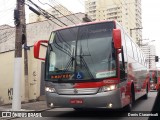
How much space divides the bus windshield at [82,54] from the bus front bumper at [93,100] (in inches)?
22.1

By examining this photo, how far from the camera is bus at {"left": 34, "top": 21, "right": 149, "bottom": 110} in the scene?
9086mm

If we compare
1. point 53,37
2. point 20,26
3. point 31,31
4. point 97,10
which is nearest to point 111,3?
point 97,10

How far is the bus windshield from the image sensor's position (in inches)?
368

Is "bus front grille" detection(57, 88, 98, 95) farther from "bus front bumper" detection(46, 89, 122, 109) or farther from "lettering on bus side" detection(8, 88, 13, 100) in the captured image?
"lettering on bus side" detection(8, 88, 13, 100)

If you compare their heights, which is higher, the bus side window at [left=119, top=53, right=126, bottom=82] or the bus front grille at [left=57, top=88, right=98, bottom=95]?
the bus side window at [left=119, top=53, right=126, bottom=82]

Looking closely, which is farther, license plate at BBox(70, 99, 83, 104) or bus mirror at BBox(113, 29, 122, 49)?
license plate at BBox(70, 99, 83, 104)

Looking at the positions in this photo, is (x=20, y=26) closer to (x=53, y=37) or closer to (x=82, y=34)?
(x=53, y=37)

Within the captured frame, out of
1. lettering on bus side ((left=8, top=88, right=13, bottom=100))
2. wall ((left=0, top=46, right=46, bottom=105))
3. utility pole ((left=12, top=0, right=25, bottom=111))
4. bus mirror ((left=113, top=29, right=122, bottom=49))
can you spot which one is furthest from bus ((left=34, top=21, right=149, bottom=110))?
lettering on bus side ((left=8, top=88, right=13, bottom=100))

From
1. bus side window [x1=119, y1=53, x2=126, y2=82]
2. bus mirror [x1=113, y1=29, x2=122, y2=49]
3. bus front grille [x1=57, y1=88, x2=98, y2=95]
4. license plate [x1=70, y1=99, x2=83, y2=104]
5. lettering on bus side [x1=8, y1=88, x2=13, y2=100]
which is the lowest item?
lettering on bus side [x1=8, y1=88, x2=13, y2=100]

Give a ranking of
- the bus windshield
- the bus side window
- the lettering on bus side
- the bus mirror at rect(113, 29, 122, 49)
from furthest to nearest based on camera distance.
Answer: the lettering on bus side < the bus side window < the bus windshield < the bus mirror at rect(113, 29, 122, 49)

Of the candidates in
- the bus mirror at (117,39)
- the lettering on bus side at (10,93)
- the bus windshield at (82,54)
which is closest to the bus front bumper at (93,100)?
the bus windshield at (82,54)

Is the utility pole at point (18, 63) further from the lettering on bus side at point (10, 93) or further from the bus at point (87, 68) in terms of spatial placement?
the lettering on bus side at point (10, 93)

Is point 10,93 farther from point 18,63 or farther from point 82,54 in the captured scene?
point 82,54

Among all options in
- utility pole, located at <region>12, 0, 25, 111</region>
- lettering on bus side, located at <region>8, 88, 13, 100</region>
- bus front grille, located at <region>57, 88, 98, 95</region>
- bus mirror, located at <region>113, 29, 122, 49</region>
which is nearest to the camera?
bus mirror, located at <region>113, 29, 122, 49</region>
